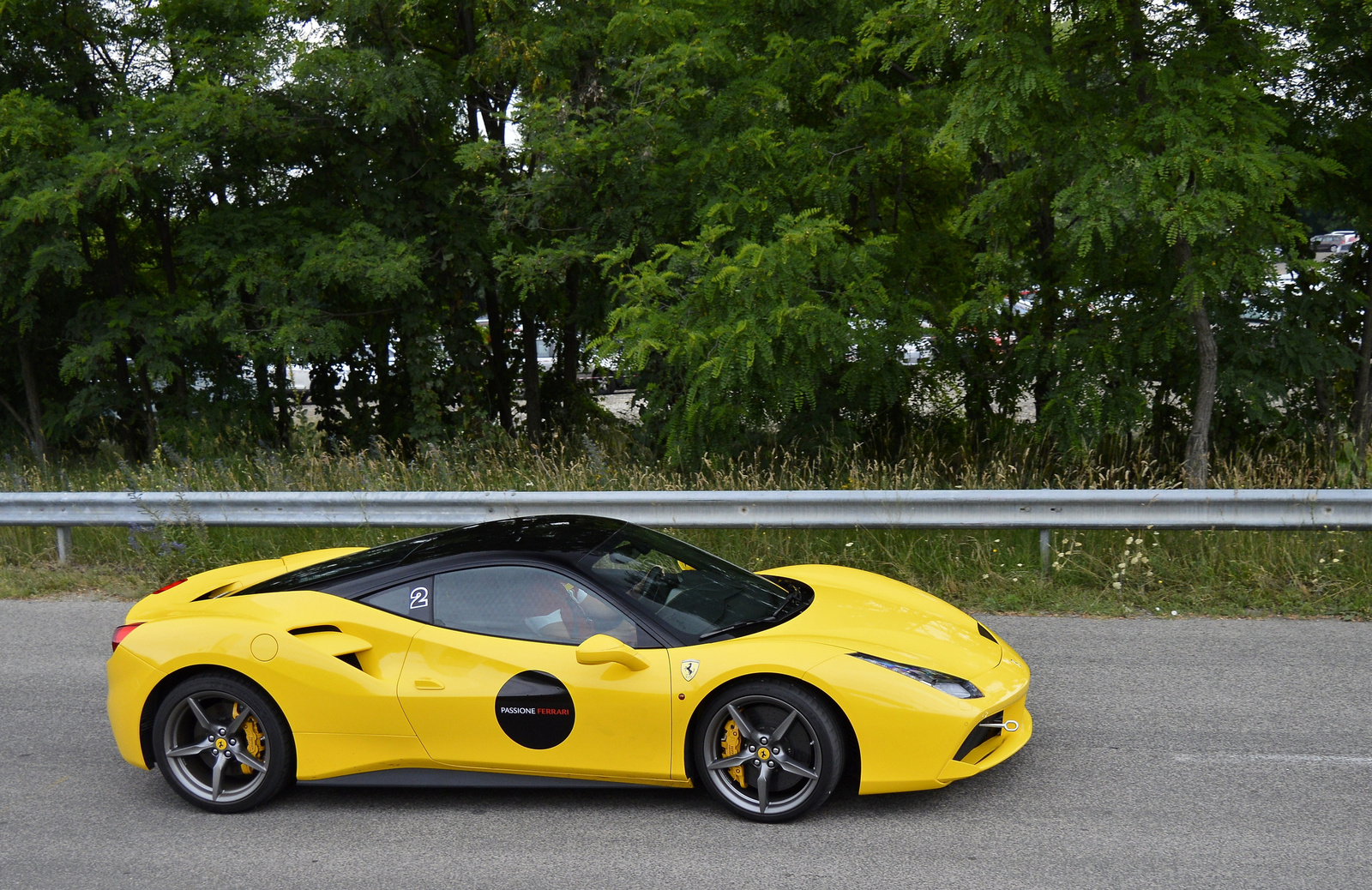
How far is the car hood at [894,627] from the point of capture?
176 inches

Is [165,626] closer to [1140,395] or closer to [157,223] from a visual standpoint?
[1140,395]

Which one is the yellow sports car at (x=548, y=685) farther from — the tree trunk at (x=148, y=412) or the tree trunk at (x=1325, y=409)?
the tree trunk at (x=148, y=412)

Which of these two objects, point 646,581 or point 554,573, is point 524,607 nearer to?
point 554,573

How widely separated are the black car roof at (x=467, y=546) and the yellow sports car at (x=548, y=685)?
2 centimetres

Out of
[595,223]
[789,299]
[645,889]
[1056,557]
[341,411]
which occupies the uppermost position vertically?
[595,223]

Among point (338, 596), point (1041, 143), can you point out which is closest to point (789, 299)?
point (1041, 143)

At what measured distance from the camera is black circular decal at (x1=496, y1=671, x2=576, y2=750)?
4.35m

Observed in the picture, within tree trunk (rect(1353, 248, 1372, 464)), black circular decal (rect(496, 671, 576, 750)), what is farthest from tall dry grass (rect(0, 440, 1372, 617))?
black circular decal (rect(496, 671, 576, 750))

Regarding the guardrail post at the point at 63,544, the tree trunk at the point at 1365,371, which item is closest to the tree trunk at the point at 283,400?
the guardrail post at the point at 63,544

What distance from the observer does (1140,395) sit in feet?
31.1

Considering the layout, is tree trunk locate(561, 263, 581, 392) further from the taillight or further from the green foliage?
the taillight

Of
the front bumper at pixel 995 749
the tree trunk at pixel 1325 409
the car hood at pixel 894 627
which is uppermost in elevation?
the tree trunk at pixel 1325 409

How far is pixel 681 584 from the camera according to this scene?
492 centimetres

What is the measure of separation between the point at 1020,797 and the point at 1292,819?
40.3 inches
